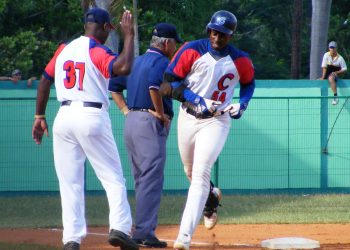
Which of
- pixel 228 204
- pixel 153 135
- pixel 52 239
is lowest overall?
pixel 228 204

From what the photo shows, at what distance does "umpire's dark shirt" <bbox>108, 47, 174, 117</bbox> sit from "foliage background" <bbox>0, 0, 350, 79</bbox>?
20604 mm

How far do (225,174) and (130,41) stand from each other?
9604 millimetres

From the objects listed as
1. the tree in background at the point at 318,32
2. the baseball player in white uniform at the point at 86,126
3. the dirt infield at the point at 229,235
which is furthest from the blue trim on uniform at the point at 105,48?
the tree in background at the point at 318,32

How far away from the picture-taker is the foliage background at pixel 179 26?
106 feet

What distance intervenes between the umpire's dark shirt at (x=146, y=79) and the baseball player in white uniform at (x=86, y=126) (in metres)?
1.35

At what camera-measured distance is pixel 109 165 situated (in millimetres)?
7734

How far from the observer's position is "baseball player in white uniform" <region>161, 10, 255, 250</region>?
8133mm

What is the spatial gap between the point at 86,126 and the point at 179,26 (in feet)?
97.0

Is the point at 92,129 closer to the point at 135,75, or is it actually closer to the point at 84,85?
the point at 84,85

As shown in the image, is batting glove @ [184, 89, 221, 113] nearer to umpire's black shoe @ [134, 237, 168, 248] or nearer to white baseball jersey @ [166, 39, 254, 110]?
white baseball jersey @ [166, 39, 254, 110]

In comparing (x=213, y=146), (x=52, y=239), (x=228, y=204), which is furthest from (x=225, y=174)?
(x=213, y=146)

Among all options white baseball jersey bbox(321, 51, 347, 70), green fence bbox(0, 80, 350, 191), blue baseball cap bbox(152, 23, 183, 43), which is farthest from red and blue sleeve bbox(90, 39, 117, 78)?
white baseball jersey bbox(321, 51, 347, 70)

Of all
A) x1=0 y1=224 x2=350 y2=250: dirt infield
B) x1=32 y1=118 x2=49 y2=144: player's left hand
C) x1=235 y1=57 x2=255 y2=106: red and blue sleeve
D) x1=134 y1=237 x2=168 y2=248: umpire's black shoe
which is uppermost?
x1=235 y1=57 x2=255 y2=106: red and blue sleeve

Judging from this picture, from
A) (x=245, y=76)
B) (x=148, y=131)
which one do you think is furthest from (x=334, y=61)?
(x=245, y=76)
